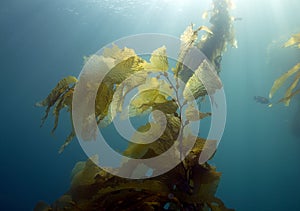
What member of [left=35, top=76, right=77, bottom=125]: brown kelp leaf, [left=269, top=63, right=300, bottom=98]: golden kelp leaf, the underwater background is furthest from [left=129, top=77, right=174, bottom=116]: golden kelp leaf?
the underwater background

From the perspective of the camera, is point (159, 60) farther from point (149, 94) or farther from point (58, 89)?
point (58, 89)

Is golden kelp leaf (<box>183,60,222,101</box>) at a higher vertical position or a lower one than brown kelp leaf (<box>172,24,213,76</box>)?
lower

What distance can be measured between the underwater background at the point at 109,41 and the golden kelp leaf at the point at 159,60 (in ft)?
55.1

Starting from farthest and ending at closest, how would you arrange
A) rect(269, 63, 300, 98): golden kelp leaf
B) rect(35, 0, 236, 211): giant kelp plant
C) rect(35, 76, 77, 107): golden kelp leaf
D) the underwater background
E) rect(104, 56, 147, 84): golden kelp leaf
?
the underwater background, rect(269, 63, 300, 98): golden kelp leaf, rect(35, 76, 77, 107): golden kelp leaf, rect(104, 56, 147, 84): golden kelp leaf, rect(35, 0, 236, 211): giant kelp plant

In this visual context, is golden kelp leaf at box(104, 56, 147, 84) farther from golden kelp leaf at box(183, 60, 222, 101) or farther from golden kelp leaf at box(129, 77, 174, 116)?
golden kelp leaf at box(183, 60, 222, 101)

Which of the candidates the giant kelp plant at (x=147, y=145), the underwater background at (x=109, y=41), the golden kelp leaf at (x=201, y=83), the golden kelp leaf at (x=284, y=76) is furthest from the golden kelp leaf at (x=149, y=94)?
the underwater background at (x=109, y=41)

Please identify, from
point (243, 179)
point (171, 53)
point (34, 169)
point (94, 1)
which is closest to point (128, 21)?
point (94, 1)

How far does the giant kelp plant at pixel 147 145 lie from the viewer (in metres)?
1.34

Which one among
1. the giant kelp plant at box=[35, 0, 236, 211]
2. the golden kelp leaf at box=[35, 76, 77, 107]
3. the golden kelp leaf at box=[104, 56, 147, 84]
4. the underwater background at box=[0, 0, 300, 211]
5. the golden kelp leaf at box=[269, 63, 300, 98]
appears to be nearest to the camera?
the giant kelp plant at box=[35, 0, 236, 211]

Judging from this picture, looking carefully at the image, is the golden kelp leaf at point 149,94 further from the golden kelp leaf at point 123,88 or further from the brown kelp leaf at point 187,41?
the brown kelp leaf at point 187,41

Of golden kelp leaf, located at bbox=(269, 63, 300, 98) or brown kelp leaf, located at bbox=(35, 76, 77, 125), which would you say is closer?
brown kelp leaf, located at bbox=(35, 76, 77, 125)

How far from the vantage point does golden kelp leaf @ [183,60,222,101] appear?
143 cm

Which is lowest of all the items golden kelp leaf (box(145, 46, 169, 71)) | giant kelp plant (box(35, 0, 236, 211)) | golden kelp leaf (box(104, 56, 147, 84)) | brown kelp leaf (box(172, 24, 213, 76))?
giant kelp plant (box(35, 0, 236, 211))

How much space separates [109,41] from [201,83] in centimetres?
2749
